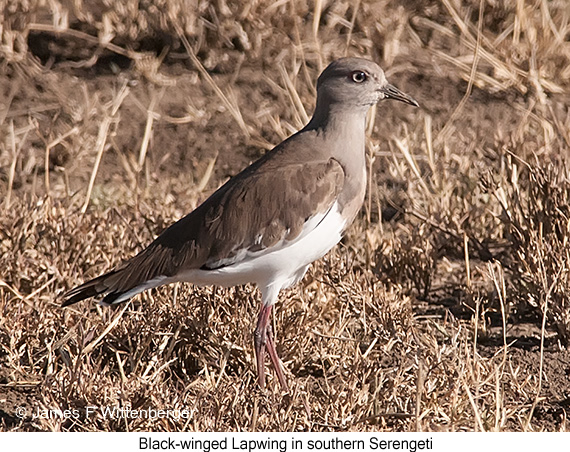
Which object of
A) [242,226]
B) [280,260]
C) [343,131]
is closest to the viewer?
[280,260]

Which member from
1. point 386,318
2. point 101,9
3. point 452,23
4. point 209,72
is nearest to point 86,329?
point 386,318

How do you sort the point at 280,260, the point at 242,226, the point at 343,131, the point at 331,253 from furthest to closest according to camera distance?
the point at 331,253 → the point at 343,131 → the point at 242,226 → the point at 280,260

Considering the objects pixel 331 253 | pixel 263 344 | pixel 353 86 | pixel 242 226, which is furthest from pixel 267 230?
pixel 331 253

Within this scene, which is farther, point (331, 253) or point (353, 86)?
point (331, 253)

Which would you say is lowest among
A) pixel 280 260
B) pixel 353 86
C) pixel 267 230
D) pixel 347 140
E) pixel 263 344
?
pixel 263 344

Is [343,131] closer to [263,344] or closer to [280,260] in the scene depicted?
→ [280,260]

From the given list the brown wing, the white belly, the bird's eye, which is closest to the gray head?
the bird's eye

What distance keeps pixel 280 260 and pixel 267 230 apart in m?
0.15

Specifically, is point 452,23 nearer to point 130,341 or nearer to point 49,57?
point 49,57

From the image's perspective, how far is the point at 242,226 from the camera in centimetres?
466

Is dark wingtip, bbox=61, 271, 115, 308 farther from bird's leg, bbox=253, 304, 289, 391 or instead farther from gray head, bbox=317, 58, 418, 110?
gray head, bbox=317, 58, 418, 110

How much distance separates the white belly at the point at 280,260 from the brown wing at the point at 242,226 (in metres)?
0.03

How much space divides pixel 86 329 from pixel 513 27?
4065 millimetres

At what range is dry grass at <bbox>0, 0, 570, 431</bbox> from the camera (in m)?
4.36
